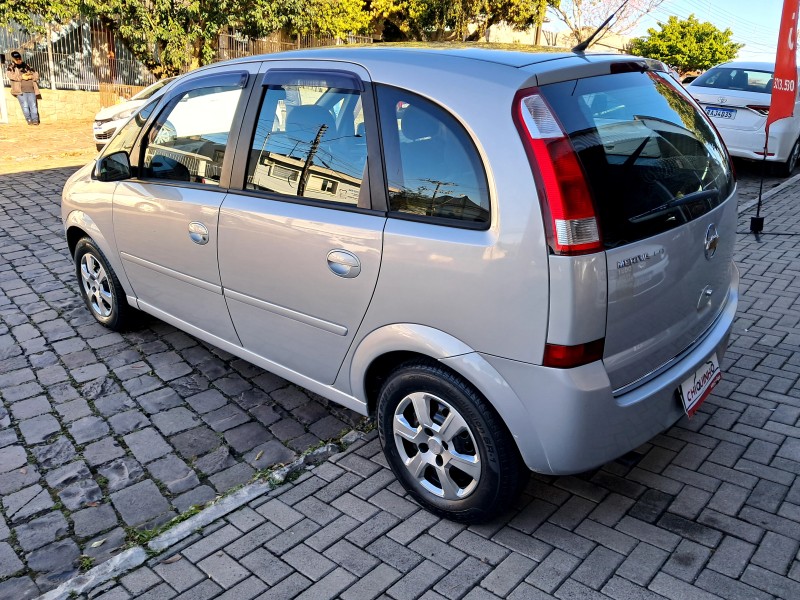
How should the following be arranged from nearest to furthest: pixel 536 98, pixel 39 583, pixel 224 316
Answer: pixel 536 98
pixel 39 583
pixel 224 316

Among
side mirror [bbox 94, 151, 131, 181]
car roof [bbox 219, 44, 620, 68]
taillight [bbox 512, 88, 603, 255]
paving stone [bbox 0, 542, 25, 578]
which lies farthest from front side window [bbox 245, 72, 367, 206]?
paving stone [bbox 0, 542, 25, 578]

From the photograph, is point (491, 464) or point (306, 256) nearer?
point (491, 464)

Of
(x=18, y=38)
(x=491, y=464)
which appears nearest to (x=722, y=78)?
(x=491, y=464)

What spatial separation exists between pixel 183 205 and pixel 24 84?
581 inches

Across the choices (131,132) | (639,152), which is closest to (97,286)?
(131,132)

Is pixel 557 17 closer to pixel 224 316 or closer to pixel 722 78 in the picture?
pixel 722 78

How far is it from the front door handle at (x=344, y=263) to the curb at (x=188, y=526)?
3.35ft

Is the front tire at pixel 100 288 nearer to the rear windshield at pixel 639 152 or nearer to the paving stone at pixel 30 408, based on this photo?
the paving stone at pixel 30 408

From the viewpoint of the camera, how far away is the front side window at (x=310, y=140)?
3086mm

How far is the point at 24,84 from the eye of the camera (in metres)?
16.0

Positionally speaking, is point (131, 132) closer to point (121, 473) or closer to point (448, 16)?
point (121, 473)

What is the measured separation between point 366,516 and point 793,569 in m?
1.69

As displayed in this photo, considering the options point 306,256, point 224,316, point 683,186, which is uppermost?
point 683,186

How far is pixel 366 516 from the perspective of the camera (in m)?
3.10
